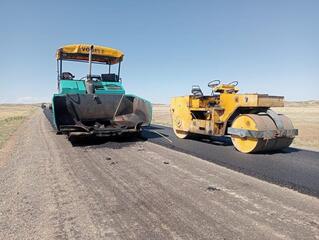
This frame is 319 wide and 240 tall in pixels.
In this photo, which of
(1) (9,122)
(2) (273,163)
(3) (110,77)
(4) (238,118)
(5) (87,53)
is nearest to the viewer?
(2) (273,163)

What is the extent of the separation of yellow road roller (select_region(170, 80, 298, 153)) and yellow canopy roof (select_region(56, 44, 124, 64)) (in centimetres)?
301

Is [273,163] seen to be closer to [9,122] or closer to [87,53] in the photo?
[87,53]

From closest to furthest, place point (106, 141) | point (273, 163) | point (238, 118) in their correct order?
point (273, 163)
point (238, 118)
point (106, 141)

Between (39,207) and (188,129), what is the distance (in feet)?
19.5

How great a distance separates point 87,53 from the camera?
9.92 meters

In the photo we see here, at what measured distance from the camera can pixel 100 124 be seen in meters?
8.83

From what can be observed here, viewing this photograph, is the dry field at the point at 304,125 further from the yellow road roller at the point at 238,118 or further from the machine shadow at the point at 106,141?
the machine shadow at the point at 106,141

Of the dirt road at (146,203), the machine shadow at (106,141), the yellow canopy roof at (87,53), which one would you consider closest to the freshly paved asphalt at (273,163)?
the dirt road at (146,203)

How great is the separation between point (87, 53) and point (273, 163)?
694cm

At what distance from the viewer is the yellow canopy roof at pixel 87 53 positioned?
31.4 ft

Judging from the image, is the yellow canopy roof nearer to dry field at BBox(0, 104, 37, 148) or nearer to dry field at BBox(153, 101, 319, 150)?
dry field at BBox(0, 104, 37, 148)

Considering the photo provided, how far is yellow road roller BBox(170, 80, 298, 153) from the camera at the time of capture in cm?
667

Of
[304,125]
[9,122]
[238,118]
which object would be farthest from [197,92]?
[9,122]

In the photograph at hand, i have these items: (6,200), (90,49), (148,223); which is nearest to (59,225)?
(148,223)
